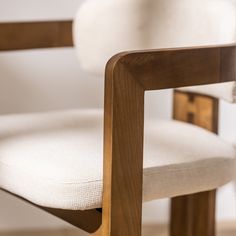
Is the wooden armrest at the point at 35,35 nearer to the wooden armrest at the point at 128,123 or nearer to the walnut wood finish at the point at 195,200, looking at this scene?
the walnut wood finish at the point at 195,200

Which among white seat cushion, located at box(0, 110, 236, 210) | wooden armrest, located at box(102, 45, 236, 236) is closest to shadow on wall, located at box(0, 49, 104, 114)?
white seat cushion, located at box(0, 110, 236, 210)

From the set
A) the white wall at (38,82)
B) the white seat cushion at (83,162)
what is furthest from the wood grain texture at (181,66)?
the white wall at (38,82)

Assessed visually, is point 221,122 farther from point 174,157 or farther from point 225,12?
point 174,157

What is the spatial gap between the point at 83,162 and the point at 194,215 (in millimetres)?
584

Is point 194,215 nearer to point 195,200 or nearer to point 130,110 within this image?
point 195,200

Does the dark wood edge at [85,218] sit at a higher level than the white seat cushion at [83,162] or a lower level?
lower

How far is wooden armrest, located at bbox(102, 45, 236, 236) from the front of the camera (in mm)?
1134

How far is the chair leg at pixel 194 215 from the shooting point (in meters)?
1.69

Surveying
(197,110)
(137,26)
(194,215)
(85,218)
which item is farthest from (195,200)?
(85,218)

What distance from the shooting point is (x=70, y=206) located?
1178 millimetres

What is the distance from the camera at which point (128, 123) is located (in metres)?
1.15

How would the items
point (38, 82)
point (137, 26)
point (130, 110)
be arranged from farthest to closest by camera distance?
1. point (38, 82)
2. point (137, 26)
3. point (130, 110)

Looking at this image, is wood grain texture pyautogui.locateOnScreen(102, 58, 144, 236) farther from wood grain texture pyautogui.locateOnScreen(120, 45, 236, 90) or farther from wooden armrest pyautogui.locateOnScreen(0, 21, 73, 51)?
→ wooden armrest pyautogui.locateOnScreen(0, 21, 73, 51)

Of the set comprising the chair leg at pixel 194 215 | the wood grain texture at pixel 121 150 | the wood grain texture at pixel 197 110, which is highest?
the wood grain texture at pixel 121 150
